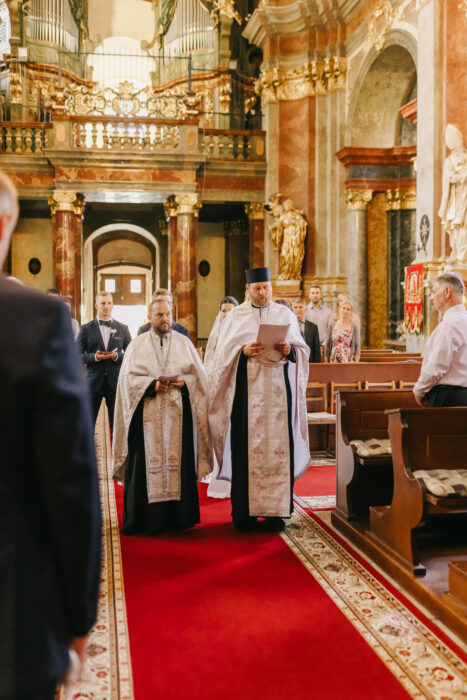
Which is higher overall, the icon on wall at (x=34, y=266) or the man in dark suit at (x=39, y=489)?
the icon on wall at (x=34, y=266)

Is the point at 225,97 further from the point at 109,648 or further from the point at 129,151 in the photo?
the point at 109,648

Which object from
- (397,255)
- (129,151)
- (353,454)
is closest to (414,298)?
(397,255)

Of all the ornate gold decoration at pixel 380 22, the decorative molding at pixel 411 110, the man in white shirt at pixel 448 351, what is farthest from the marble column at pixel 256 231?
the man in white shirt at pixel 448 351

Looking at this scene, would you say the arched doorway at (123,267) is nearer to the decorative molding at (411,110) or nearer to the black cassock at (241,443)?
the decorative molding at (411,110)

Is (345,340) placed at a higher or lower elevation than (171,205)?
lower

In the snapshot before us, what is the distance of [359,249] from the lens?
527 inches

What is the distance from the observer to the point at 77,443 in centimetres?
129

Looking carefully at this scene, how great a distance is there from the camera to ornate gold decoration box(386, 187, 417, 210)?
13281 mm

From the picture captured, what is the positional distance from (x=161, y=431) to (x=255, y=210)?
11099 mm

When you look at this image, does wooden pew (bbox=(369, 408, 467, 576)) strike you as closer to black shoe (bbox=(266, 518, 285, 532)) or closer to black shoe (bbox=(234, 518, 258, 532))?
black shoe (bbox=(266, 518, 285, 532))

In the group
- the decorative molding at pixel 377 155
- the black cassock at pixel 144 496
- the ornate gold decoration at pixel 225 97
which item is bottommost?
the black cassock at pixel 144 496

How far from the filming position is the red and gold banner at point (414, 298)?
931 cm

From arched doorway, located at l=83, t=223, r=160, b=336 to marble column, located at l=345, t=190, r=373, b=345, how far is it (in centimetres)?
739

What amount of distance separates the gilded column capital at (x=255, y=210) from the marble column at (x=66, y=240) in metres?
3.69
